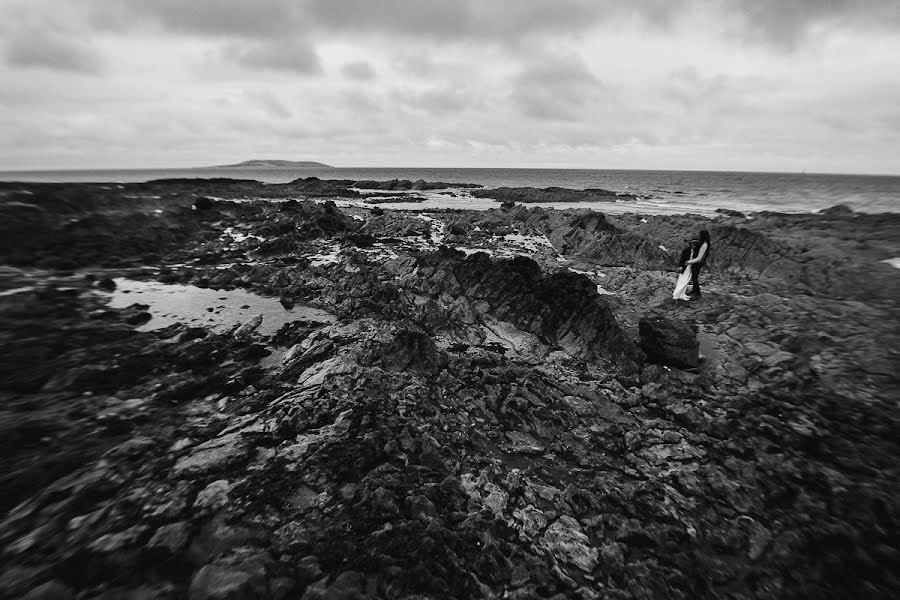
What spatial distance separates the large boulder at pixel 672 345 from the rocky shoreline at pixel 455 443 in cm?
6

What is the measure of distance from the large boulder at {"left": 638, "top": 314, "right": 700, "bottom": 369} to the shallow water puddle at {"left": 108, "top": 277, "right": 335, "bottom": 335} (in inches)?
374

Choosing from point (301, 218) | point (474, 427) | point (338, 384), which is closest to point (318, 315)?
point (338, 384)

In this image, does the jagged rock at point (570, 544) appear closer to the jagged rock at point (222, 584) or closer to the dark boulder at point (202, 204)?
the jagged rock at point (222, 584)

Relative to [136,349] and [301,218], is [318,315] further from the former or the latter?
[301,218]

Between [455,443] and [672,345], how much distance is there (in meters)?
6.23

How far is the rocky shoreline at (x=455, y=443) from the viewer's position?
4.29 m

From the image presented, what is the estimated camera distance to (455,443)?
646cm

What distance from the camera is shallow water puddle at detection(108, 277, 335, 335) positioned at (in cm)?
1122

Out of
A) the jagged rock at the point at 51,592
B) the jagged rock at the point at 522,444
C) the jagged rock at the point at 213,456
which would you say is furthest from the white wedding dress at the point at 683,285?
the jagged rock at the point at 51,592

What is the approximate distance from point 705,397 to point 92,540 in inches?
415

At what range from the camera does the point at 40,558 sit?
412cm

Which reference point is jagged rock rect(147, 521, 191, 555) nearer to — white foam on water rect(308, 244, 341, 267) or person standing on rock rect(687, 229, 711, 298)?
white foam on water rect(308, 244, 341, 267)

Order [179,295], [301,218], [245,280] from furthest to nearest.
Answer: [301,218] < [245,280] < [179,295]

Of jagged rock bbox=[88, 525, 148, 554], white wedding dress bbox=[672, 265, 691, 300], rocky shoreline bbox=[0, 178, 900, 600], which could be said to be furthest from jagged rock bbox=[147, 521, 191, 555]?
white wedding dress bbox=[672, 265, 691, 300]
